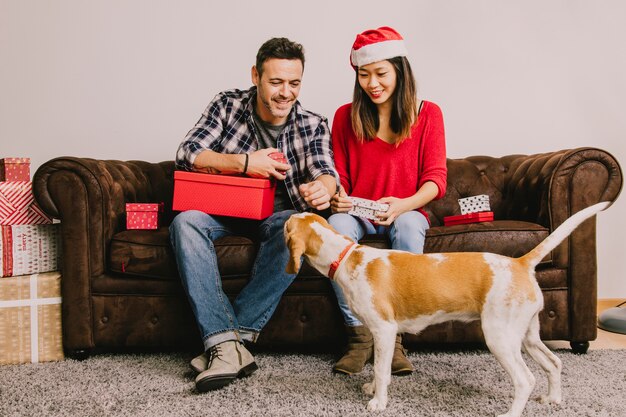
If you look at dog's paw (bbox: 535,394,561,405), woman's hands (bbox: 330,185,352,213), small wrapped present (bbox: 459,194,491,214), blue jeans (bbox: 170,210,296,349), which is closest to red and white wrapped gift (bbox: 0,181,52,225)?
blue jeans (bbox: 170,210,296,349)

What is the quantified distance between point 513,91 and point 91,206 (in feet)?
8.49

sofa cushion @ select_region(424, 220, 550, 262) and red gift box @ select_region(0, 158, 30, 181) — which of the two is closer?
sofa cushion @ select_region(424, 220, 550, 262)

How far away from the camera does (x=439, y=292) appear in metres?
1.65

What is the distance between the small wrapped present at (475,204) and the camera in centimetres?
265

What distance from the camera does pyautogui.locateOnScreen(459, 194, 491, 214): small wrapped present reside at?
8.70 ft

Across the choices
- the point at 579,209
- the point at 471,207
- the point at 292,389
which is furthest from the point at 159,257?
the point at 579,209

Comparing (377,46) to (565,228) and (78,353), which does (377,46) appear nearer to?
(565,228)

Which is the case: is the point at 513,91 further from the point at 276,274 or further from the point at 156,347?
the point at 156,347

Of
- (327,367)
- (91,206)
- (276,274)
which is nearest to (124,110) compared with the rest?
(91,206)

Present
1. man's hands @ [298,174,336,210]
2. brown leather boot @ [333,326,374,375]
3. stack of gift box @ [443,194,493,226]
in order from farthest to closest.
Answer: stack of gift box @ [443,194,493,226] < man's hands @ [298,174,336,210] < brown leather boot @ [333,326,374,375]

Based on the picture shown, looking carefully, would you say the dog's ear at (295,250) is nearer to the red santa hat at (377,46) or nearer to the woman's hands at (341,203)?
the woman's hands at (341,203)

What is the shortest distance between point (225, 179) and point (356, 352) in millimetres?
877

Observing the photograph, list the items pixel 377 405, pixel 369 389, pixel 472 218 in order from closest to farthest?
pixel 377 405, pixel 369 389, pixel 472 218

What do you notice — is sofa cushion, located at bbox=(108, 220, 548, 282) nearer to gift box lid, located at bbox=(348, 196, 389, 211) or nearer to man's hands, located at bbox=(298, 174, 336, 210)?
gift box lid, located at bbox=(348, 196, 389, 211)
